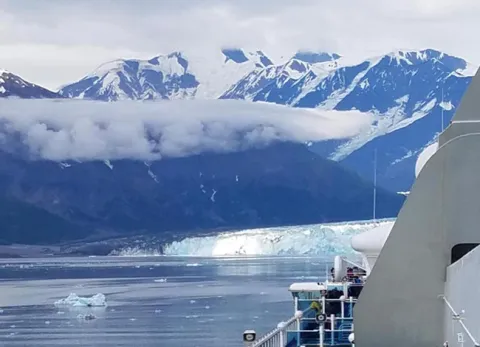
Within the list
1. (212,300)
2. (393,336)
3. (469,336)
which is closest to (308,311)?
(393,336)

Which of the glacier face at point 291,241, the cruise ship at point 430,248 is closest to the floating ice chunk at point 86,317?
the glacier face at point 291,241

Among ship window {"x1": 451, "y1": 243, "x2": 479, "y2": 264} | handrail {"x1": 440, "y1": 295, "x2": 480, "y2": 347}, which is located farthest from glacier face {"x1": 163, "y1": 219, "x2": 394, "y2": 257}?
handrail {"x1": 440, "y1": 295, "x2": 480, "y2": 347}

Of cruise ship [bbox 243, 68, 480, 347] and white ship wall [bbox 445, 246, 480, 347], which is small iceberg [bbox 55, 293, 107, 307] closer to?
cruise ship [bbox 243, 68, 480, 347]

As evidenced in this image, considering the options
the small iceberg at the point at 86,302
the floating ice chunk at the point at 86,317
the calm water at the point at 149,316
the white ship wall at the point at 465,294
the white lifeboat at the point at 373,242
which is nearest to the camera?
the white ship wall at the point at 465,294

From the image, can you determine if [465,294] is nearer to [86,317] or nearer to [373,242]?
[373,242]

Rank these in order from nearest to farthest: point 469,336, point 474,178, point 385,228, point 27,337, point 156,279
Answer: point 469,336 → point 474,178 → point 385,228 → point 27,337 → point 156,279

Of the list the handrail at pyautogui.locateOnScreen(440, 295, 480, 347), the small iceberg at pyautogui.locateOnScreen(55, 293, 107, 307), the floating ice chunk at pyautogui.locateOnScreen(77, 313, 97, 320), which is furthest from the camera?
the small iceberg at pyautogui.locateOnScreen(55, 293, 107, 307)

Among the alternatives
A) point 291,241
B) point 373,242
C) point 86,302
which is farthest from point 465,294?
point 291,241

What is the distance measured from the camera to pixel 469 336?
20.5ft

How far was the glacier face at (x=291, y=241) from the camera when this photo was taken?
14075cm

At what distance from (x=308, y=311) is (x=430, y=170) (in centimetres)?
857

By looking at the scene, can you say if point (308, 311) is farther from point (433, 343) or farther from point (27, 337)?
point (27, 337)

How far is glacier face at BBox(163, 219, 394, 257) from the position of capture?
462 feet

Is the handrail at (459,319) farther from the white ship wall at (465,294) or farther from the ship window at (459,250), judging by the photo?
A: the ship window at (459,250)
